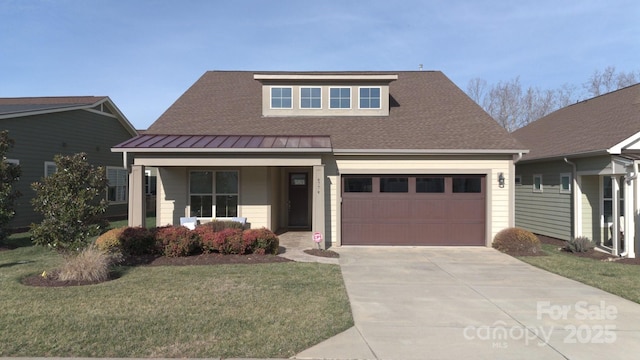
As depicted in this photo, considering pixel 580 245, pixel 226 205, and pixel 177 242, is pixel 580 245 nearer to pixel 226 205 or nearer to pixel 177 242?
pixel 226 205

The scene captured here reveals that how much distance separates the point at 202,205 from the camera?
13.6m

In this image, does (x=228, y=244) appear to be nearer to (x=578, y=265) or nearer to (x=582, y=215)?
(x=578, y=265)

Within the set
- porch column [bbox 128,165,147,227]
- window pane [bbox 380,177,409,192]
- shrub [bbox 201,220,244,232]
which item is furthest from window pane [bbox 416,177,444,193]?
porch column [bbox 128,165,147,227]

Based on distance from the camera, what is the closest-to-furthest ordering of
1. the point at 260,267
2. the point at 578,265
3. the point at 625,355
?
the point at 625,355 → the point at 260,267 → the point at 578,265

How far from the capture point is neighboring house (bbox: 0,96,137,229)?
634 inches

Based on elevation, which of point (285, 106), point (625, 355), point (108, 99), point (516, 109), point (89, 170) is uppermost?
point (516, 109)

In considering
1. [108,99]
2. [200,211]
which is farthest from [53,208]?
[108,99]

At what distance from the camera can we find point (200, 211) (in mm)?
13570

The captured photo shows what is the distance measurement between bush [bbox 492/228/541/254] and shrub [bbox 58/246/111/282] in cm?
1031

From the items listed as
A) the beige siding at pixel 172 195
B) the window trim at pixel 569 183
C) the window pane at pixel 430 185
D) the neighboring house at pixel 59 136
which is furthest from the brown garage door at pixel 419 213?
the neighboring house at pixel 59 136

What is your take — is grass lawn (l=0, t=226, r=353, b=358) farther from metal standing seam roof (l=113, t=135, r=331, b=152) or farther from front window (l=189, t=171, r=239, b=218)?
front window (l=189, t=171, r=239, b=218)

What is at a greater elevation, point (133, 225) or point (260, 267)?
point (133, 225)

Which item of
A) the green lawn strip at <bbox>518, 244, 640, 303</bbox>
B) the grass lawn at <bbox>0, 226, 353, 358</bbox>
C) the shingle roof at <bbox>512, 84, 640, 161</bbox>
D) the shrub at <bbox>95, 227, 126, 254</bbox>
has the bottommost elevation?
the green lawn strip at <bbox>518, 244, 640, 303</bbox>

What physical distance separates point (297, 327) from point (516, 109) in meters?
40.0
